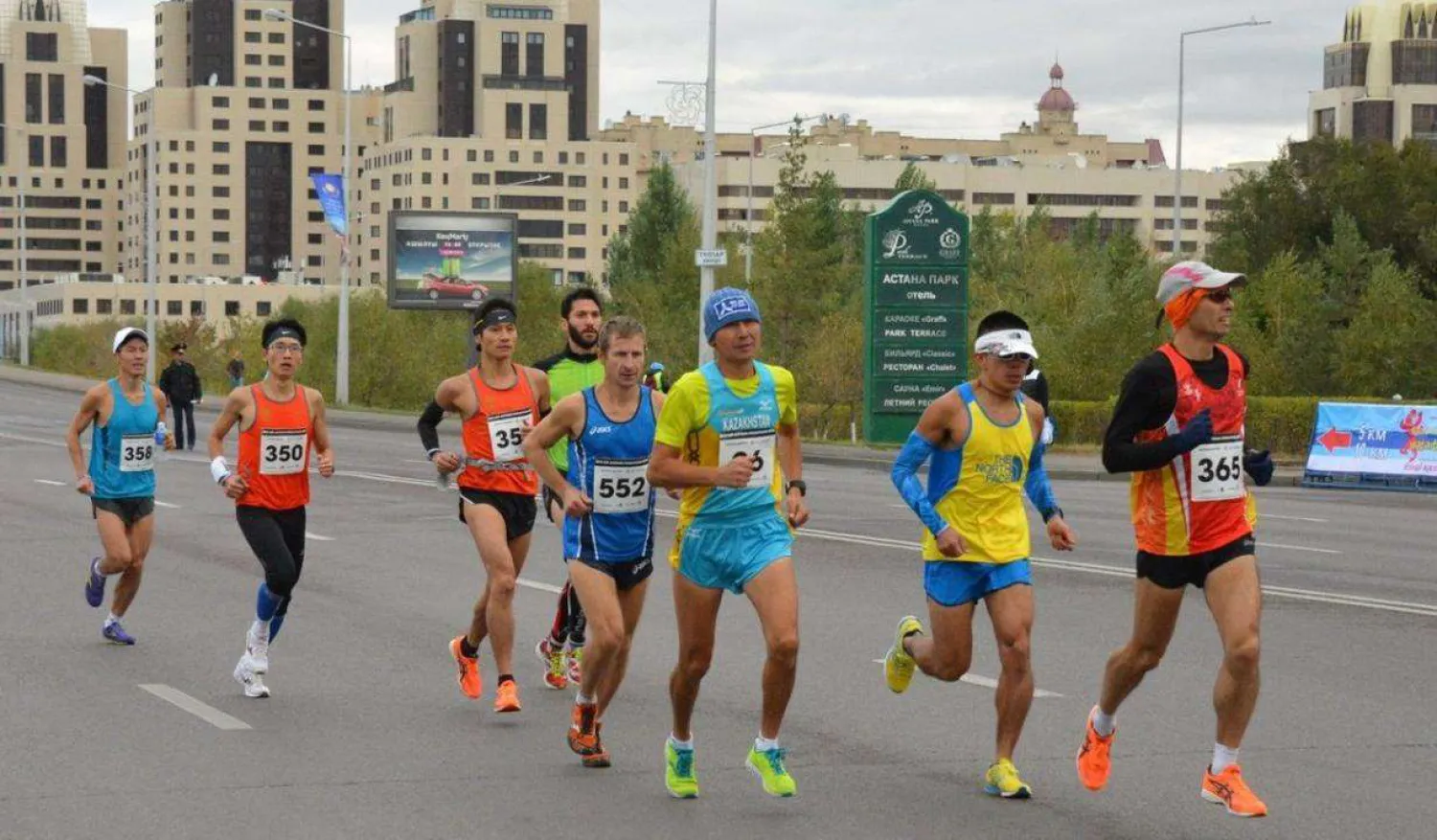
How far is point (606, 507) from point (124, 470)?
5193 mm

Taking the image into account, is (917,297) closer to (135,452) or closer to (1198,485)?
(135,452)

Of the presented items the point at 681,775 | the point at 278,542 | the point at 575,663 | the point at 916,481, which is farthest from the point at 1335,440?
the point at 681,775

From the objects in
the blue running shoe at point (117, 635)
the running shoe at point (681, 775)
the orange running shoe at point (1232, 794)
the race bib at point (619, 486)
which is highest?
the race bib at point (619, 486)

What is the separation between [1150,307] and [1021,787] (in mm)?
42701

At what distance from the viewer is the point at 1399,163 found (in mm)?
77562

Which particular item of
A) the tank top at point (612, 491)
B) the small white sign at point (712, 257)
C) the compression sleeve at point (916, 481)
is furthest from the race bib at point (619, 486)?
the small white sign at point (712, 257)

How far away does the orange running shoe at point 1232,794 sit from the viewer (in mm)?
7836

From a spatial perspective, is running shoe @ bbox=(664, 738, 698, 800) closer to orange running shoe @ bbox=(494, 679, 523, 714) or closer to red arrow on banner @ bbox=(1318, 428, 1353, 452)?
orange running shoe @ bbox=(494, 679, 523, 714)

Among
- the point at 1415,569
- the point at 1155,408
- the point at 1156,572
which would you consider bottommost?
the point at 1415,569

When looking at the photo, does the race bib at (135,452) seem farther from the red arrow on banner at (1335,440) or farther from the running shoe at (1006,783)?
the red arrow on banner at (1335,440)

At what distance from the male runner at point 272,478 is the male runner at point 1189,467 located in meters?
4.49

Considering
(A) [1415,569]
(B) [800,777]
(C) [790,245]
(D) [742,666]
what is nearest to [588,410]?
(B) [800,777]

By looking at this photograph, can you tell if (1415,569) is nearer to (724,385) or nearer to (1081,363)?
(724,385)

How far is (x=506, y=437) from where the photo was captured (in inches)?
438
